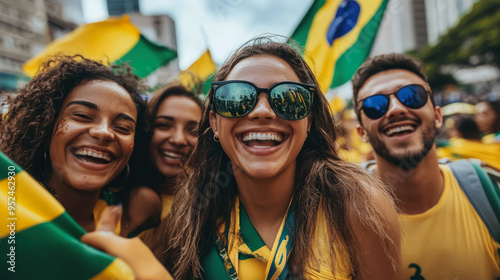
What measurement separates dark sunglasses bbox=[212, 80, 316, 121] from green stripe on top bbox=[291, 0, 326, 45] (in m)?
3.09

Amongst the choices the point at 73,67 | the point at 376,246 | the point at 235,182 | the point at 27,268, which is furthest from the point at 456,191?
the point at 73,67

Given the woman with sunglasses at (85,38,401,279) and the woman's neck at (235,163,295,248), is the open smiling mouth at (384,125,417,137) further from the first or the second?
the woman's neck at (235,163,295,248)

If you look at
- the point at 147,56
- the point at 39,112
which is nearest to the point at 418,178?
the point at 39,112

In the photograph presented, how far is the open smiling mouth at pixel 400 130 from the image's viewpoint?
2.67 m

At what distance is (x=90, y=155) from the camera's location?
206cm

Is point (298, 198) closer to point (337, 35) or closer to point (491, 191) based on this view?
point (491, 191)

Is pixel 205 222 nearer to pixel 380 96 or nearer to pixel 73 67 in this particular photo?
pixel 73 67

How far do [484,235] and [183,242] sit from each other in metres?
2.04

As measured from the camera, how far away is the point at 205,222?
2.12 meters

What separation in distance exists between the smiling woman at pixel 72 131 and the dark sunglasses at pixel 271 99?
765mm

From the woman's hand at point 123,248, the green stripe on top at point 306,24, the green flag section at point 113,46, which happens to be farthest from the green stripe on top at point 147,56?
the woman's hand at point 123,248

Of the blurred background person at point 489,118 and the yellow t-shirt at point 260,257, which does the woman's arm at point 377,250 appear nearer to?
the yellow t-shirt at point 260,257

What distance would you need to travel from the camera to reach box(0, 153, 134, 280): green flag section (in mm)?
1302

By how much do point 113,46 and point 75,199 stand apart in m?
3.90
